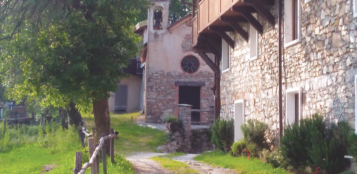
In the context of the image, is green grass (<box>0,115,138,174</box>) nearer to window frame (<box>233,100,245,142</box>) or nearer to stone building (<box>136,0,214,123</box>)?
window frame (<box>233,100,245,142</box>)

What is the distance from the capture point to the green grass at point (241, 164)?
11.2 m

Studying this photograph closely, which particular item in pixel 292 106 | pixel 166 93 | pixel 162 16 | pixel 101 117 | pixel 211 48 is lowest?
pixel 101 117

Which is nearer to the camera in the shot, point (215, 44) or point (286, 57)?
point (286, 57)

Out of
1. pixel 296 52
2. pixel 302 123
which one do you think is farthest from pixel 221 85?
pixel 302 123

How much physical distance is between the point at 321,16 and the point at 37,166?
29.1 feet

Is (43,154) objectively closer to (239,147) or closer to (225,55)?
(239,147)

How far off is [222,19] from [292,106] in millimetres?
4180

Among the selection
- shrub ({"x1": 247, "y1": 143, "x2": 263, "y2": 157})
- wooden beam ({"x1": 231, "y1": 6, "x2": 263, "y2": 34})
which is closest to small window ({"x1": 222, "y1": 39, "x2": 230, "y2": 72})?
wooden beam ({"x1": 231, "y1": 6, "x2": 263, "y2": 34})

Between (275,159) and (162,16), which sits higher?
(162,16)

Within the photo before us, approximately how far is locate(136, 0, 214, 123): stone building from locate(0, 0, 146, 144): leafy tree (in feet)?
47.8

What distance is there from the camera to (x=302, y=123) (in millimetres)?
10117

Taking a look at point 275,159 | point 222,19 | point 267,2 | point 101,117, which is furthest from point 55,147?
point 267,2

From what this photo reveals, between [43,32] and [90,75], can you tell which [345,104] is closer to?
[90,75]

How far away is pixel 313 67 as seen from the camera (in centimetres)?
1048
